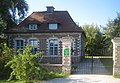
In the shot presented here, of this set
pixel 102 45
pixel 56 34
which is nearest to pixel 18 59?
pixel 56 34

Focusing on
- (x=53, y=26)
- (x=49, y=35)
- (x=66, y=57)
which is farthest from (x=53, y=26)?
(x=66, y=57)

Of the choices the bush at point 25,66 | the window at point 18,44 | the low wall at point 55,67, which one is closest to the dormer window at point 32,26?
the window at point 18,44

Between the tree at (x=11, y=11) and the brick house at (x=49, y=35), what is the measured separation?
1.82 metres

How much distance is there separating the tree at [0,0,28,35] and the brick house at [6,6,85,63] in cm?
182

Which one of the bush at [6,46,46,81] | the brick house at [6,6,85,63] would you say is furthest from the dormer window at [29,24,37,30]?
the bush at [6,46,46,81]

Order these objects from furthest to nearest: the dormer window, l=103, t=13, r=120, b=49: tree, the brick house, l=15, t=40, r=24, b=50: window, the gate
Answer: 1. l=103, t=13, r=120, b=49: tree
2. l=15, t=40, r=24, b=50: window
3. the dormer window
4. the brick house
5. the gate

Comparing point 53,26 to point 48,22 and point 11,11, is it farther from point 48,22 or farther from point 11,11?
point 11,11

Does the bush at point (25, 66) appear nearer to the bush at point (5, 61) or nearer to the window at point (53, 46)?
the bush at point (5, 61)

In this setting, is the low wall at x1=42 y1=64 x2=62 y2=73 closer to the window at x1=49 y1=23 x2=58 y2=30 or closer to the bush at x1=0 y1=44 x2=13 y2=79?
the bush at x1=0 y1=44 x2=13 y2=79

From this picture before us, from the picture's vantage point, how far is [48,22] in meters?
34.0

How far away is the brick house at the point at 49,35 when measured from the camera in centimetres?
3266

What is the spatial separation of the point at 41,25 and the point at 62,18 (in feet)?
10.6

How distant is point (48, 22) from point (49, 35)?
6.37ft

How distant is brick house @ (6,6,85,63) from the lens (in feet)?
107
